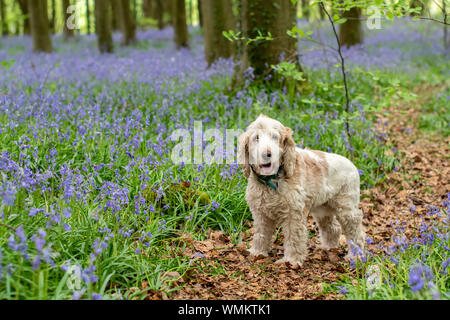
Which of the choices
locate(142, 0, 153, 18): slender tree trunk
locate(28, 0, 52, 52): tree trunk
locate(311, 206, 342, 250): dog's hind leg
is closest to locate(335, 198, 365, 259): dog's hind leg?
locate(311, 206, 342, 250): dog's hind leg

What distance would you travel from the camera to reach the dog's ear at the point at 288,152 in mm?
3783

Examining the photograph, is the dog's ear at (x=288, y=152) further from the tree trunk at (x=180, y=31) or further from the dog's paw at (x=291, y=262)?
the tree trunk at (x=180, y=31)

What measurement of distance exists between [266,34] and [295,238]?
496cm

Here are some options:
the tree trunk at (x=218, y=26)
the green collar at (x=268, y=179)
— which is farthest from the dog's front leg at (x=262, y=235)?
the tree trunk at (x=218, y=26)

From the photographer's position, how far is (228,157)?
5.68 meters

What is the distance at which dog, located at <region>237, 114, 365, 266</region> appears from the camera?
3.74 metres

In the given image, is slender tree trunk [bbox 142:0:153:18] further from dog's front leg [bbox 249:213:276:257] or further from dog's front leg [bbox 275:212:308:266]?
dog's front leg [bbox 275:212:308:266]

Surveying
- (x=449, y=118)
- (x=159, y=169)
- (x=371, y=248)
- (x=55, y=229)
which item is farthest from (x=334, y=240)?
(x=449, y=118)

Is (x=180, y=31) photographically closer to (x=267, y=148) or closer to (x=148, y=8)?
(x=267, y=148)

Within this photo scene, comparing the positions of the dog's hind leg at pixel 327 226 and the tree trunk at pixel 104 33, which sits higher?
the tree trunk at pixel 104 33

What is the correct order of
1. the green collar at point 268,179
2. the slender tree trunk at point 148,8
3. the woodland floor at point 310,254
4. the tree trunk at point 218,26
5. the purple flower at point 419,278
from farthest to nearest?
the slender tree trunk at point 148,8, the tree trunk at point 218,26, the green collar at point 268,179, the woodland floor at point 310,254, the purple flower at point 419,278

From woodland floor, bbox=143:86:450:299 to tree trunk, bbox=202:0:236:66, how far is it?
5414 millimetres
